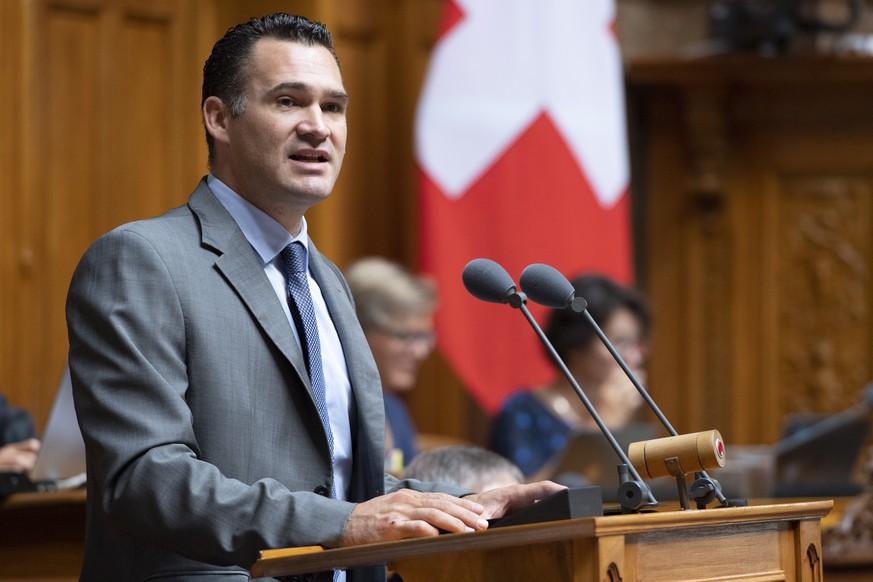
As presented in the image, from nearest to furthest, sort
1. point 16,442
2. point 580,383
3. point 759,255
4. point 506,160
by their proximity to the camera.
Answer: point 16,442 → point 580,383 → point 506,160 → point 759,255

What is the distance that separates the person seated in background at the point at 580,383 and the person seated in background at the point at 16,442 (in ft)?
5.80

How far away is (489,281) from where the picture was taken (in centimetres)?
216

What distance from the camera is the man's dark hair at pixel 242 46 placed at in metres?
2.22

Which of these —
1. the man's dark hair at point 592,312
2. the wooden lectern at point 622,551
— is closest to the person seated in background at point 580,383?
the man's dark hair at point 592,312

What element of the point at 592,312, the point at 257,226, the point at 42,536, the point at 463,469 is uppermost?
the point at 257,226

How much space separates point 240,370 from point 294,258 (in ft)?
0.93

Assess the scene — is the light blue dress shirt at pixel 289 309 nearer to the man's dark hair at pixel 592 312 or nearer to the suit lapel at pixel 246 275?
the suit lapel at pixel 246 275

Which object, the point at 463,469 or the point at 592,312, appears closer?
the point at 463,469

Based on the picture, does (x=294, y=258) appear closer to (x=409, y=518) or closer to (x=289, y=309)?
(x=289, y=309)

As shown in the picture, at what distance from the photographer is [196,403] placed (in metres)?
2.02

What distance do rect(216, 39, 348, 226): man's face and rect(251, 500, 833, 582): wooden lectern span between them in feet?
2.07

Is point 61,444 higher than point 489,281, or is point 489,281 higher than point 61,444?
point 489,281

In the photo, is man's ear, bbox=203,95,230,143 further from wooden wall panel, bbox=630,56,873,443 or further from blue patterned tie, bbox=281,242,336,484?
wooden wall panel, bbox=630,56,873,443

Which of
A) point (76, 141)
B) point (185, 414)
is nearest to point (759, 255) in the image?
point (76, 141)
